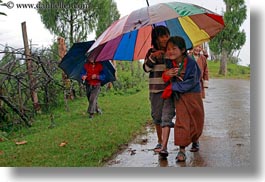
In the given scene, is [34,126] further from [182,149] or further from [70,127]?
[182,149]

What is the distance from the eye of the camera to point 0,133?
4152 millimetres

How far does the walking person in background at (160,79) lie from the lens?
3.43 metres

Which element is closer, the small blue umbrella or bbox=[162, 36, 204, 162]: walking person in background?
bbox=[162, 36, 204, 162]: walking person in background

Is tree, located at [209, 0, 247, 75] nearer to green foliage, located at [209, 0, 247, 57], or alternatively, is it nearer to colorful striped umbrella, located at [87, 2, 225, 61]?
green foliage, located at [209, 0, 247, 57]

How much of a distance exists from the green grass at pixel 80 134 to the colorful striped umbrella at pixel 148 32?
0.53 metres

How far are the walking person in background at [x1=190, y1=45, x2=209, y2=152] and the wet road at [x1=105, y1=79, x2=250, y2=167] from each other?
0.19 feet

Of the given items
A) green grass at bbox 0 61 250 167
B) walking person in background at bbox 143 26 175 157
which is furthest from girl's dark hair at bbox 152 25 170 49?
green grass at bbox 0 61 250 167

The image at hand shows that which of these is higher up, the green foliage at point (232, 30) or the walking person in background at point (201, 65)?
the green foliage at point (232, 30)

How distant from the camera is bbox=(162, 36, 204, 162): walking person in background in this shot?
3.35 meters

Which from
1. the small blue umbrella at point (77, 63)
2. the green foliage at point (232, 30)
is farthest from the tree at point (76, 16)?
the green foliage at point (232, 30)

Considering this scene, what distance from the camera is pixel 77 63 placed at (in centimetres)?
390

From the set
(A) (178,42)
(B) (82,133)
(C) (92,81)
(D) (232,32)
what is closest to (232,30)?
(D) (232,32)

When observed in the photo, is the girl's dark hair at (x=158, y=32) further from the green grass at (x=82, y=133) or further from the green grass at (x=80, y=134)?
the green grass at (x=80, y=134)

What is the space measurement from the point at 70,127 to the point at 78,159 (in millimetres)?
581
